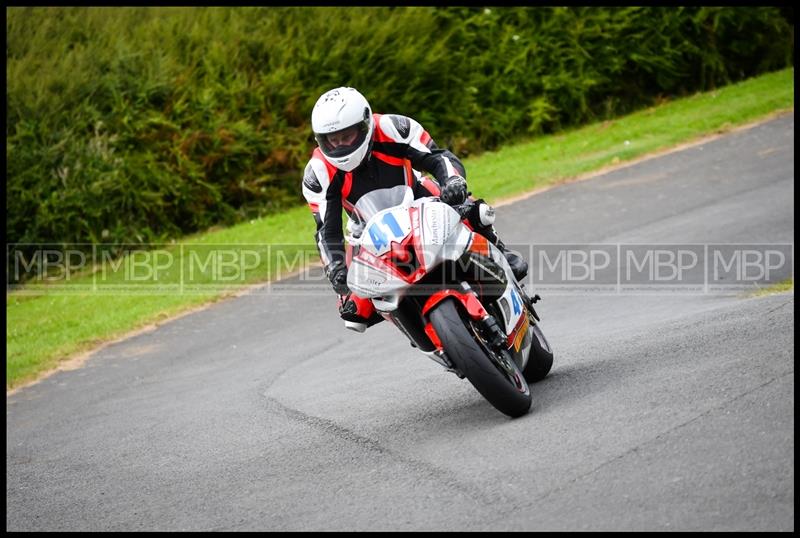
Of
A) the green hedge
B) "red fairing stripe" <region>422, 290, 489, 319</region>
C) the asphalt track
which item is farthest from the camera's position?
the green hedge

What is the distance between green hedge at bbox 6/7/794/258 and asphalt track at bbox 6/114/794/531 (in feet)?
18.2

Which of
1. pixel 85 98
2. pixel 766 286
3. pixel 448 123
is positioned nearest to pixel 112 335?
pixel 85 98

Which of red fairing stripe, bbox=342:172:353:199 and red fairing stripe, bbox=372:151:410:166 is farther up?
red fairing stripe, bbox=372:151:410:166

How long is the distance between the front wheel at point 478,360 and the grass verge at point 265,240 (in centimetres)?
670

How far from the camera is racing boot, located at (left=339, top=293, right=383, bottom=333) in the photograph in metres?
7.18

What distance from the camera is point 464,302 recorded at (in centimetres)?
654

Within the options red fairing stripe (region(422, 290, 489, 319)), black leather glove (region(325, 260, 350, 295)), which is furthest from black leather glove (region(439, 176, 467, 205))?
black leather glove (region(325, 260, 350, 295))

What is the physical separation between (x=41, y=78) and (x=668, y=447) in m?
14.6

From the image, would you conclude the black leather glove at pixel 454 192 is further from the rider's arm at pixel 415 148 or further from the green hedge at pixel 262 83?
the green hedge at pixel 262 83

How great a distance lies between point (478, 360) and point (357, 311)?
4.15 ft

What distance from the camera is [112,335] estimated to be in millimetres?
12891

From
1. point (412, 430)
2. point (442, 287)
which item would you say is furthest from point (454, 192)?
point (412, 430)

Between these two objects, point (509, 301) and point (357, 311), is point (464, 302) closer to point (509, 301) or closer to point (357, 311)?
point (509, 301)

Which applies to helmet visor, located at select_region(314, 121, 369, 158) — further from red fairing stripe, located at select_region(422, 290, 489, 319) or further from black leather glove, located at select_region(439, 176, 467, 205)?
red fairing stripe, located at select_region(422, 290, 489, 319)
